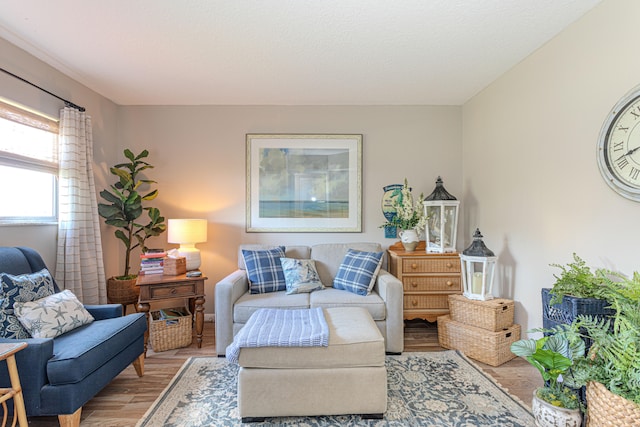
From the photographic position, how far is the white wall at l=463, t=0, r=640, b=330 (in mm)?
1917

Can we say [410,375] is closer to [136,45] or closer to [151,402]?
[151,402]

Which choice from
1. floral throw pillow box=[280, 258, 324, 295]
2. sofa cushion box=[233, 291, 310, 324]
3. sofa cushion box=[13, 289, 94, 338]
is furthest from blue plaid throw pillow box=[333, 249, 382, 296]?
sofa cushion box=[13, 289, 94, 338]

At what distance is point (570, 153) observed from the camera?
2.26 meters

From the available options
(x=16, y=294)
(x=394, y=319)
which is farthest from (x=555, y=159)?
(x=16, y=294)

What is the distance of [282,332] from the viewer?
6.57 ft

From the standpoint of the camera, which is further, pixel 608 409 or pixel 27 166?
pixel 27 166

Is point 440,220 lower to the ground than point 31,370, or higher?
higher

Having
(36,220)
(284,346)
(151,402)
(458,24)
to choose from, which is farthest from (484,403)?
(36,220)

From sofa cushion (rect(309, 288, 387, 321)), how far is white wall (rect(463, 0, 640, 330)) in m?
1.24

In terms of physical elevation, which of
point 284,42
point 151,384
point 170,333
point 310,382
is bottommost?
point 151,384

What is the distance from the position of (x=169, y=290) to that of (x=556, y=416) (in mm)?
2904

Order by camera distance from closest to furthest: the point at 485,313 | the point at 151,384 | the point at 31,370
→ the point at 31,370 < the point at 151,384 < the point at 485,313

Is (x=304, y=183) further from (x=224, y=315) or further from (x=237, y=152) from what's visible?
(x=224, y=315)

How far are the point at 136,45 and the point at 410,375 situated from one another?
3.34 metres
